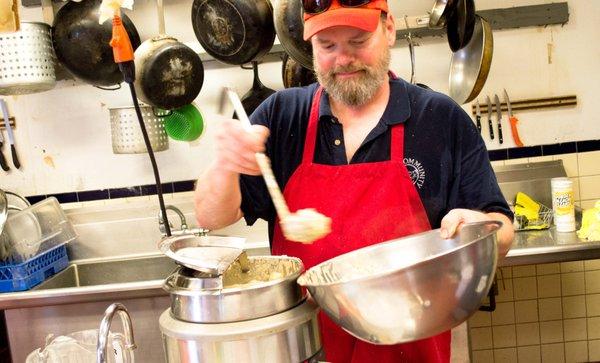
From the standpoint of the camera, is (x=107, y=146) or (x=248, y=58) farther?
(x=107, y=146)

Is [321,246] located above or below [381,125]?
below

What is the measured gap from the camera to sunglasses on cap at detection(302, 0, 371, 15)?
1.49m

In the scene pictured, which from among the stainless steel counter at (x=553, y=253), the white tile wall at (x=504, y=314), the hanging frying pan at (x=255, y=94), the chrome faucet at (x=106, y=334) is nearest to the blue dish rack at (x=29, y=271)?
the hanging frying pan at (x=255, y=94)

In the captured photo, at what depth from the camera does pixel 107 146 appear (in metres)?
3.12

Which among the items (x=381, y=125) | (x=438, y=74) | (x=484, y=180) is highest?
(x=438, y=74)

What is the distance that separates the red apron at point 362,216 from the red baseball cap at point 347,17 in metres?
0.28

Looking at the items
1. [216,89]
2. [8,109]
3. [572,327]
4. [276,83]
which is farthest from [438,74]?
[8,109]

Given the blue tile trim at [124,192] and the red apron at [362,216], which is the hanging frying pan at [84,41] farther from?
the red apron at [362,216]

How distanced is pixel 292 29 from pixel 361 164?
106 centimetres

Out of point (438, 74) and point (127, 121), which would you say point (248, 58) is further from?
point (438, 74)

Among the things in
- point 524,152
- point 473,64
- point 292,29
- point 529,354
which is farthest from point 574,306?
point 292,29

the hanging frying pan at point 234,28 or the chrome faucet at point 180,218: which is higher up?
the hanging frying pan at point 234,28

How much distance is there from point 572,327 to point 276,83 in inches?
75.7

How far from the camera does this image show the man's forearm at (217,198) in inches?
56.9
